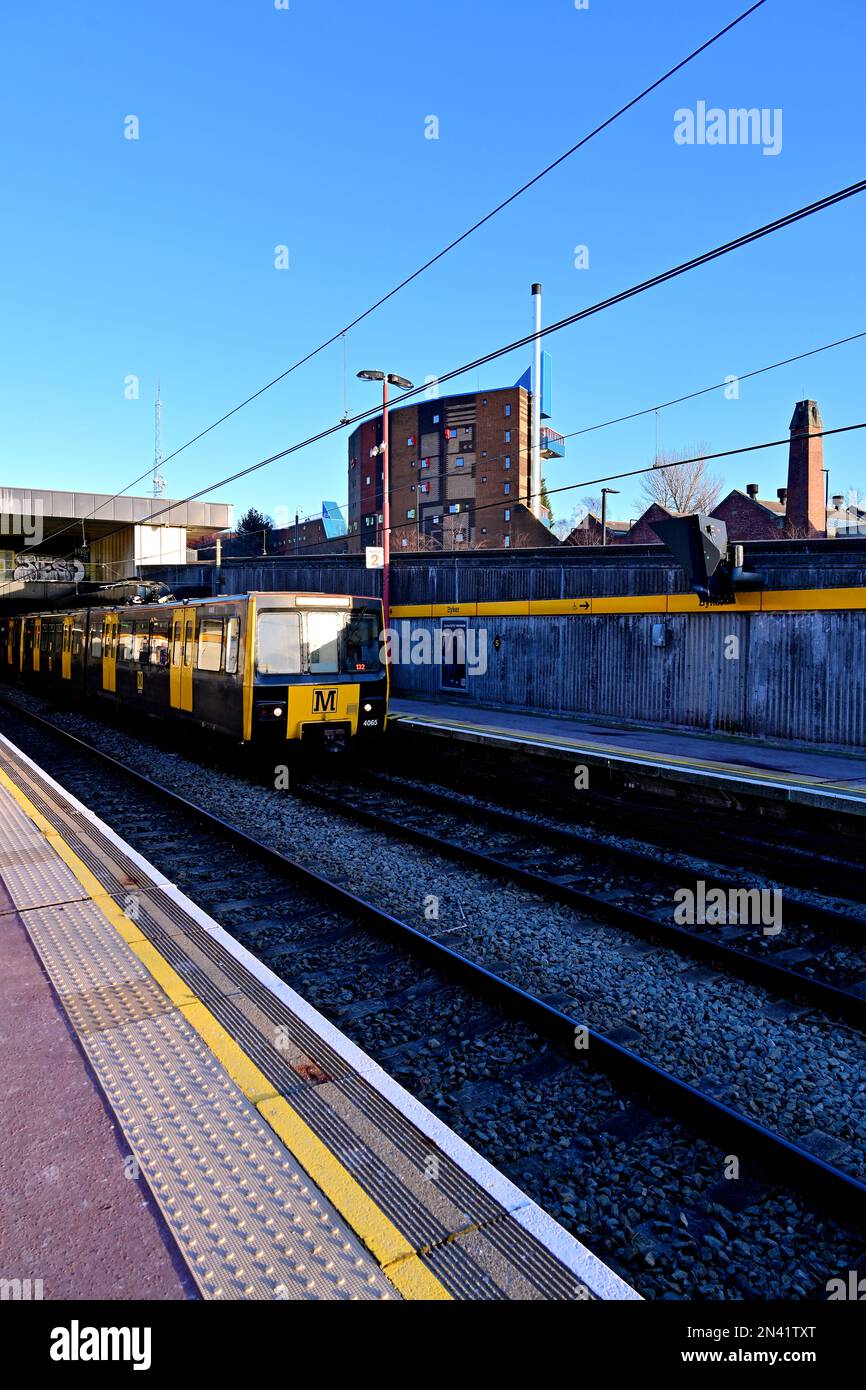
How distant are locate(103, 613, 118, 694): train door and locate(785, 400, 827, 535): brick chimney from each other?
41.0 meters

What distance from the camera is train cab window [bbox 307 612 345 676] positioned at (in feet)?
41.3

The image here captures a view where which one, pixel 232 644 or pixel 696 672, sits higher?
pixel 232 644

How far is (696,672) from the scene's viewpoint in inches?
651

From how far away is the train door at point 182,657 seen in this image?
14.1m

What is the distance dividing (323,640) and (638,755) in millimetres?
5663

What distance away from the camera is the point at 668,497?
58562 millimetres

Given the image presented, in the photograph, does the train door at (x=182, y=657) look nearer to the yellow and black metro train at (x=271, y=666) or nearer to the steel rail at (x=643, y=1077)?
the yellow and black metro train at (x=271, y=666)

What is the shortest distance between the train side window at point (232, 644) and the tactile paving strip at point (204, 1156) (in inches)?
305

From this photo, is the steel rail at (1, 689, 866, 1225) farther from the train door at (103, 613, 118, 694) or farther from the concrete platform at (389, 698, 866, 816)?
the train door at (103, 613, 118, 694)

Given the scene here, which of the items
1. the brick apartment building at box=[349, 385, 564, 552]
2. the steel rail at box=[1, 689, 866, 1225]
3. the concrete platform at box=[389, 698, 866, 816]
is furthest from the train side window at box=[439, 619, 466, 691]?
the brick apartment building at box=[349, 385, 564, 552]

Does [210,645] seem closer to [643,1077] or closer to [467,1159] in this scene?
[643,1077]

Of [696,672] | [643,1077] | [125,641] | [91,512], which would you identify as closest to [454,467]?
[91,512]

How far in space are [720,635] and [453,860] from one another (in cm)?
962
